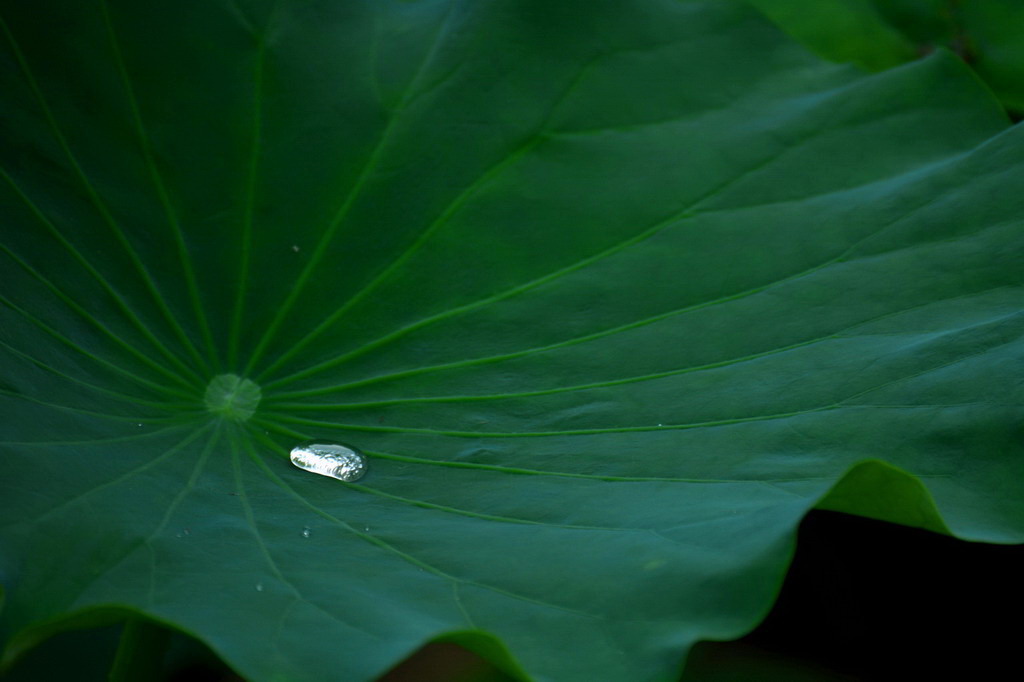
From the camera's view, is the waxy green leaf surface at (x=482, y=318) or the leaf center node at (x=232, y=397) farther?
the leaf center node at (x=232, y=397)

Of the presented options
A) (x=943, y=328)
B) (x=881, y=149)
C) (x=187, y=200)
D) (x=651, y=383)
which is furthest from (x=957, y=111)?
(x=187, y=200)

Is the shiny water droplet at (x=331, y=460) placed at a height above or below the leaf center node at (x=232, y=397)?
below

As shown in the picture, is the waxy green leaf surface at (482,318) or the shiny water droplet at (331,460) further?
the shiny water droplet at (331,460)

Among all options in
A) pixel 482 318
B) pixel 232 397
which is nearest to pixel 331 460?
pixel 232 397

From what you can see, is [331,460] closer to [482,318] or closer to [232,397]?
[232,397]

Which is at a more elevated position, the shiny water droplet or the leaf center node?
the leaf center node
